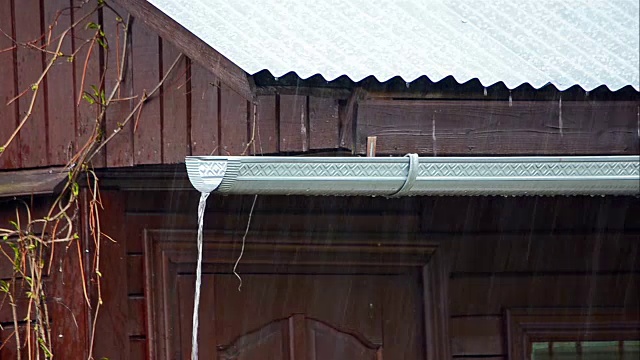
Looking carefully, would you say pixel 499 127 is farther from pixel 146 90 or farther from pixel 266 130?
pixel 146 90

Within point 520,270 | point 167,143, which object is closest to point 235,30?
point 167,143

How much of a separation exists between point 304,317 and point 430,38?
4.17 feet

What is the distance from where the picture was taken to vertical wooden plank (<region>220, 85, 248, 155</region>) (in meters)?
3.74

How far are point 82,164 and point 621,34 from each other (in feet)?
7.91

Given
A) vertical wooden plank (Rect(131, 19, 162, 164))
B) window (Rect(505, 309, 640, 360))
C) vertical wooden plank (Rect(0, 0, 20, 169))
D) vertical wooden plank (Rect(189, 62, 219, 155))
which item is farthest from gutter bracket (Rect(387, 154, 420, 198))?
vertical wooden plank (Rect(0, 0, 20, 169))

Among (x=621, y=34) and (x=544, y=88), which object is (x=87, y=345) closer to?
(x=544, y=88)

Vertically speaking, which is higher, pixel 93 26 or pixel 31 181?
pixel 93 26

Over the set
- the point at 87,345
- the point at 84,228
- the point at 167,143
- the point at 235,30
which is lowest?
the point at 87,345

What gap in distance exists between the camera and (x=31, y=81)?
4059mm

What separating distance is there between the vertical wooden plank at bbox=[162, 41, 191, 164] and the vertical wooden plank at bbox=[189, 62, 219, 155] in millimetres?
A: 29

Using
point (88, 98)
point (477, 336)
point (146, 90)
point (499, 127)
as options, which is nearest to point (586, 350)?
point (477, 336)

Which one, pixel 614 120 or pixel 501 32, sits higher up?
pixel 501 32

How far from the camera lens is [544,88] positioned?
12.5 ft

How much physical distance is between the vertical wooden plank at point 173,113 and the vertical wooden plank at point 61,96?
1.26 feet
